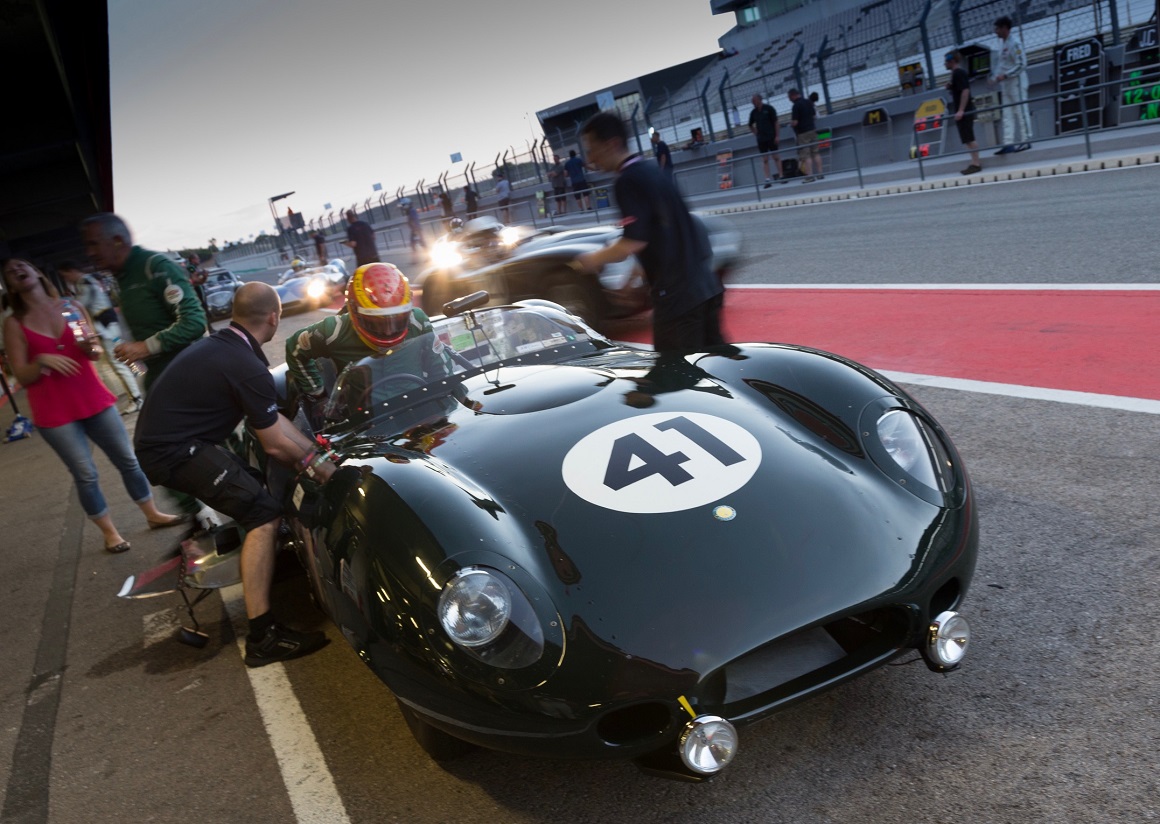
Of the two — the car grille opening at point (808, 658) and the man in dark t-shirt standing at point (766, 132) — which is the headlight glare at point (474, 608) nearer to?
the car grille opening at point (808, 658)

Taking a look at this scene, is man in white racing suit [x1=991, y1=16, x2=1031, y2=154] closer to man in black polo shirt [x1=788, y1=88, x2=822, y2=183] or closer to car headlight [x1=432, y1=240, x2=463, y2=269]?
man in black polo shirt [x1=788, y1=88, x2=822, y2=183]

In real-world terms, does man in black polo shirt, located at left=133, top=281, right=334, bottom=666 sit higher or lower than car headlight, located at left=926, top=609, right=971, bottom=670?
higher

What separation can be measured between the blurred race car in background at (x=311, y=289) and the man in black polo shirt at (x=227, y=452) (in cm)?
1546

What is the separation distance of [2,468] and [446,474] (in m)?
9.04

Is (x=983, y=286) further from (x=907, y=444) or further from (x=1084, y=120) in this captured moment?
(x=1084, y=120)

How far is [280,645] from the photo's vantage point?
12.7ft

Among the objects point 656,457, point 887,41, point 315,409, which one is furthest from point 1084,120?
point 656,457

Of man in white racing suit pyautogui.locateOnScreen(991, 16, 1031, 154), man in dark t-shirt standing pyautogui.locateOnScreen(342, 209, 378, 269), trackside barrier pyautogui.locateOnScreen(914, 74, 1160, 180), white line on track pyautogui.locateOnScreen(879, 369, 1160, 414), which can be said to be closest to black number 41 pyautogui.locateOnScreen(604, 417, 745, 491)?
white line on track pyautogui.locateOnScreen(879, 369, 1160, 414)

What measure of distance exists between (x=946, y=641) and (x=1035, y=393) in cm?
289

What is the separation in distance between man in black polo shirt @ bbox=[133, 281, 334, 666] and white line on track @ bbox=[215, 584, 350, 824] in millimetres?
110

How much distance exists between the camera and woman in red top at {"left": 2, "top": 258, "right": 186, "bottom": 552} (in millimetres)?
5531

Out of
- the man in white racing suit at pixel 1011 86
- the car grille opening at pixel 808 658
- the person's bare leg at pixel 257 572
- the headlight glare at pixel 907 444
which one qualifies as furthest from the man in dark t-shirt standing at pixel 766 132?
the car grille opening at pixel 808 658

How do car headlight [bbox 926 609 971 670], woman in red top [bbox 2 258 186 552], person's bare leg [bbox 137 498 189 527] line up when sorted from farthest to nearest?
1. person's bare leg [bbox 137 498 189 527]
2. woman in red top [bbox 2 258 186 552]
3. car headlight [bbox 926 609 971 670]

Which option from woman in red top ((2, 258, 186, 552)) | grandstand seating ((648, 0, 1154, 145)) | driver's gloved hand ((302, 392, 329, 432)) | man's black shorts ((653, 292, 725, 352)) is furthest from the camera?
grandstand seating ((648, 0, 1154, 145))
